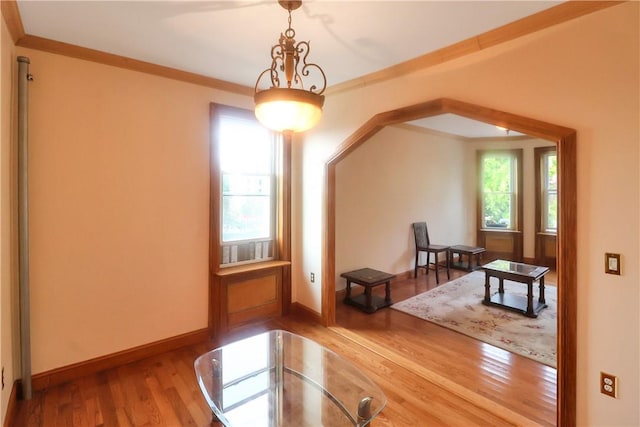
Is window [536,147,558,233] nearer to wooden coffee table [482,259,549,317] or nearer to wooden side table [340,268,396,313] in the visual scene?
wooden coffee table [482,259,549,317]

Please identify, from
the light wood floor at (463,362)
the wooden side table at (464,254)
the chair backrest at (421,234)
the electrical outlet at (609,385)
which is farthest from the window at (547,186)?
the electrical outlet at (609,385)

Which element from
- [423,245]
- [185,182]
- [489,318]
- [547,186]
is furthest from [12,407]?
[547,186]

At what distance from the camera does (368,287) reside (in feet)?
13.0

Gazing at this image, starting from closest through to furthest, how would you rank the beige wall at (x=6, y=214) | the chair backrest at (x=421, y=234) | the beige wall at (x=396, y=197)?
the beige wall at (x=6, y=214)
the beige wall at (x=396, y=197)
the chair backrest at (x=421, y=234)

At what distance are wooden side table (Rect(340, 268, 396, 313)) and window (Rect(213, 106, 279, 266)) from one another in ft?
3.76

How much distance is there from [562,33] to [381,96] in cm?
137

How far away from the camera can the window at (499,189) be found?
6632 mm

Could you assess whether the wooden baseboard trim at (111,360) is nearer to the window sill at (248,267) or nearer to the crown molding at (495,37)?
the window sill at (248,267)

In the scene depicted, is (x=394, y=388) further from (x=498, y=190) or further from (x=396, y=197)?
(x=498, y=190)

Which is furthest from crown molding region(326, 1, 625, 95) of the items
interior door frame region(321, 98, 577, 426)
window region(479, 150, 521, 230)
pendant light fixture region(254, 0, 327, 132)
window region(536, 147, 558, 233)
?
window region(536, 147, 558, 233)

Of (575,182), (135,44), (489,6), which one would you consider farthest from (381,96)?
(135,44)

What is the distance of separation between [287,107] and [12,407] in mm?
2705

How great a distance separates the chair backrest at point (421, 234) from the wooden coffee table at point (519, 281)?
139 cm

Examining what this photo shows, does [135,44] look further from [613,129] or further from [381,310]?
[381,310]
